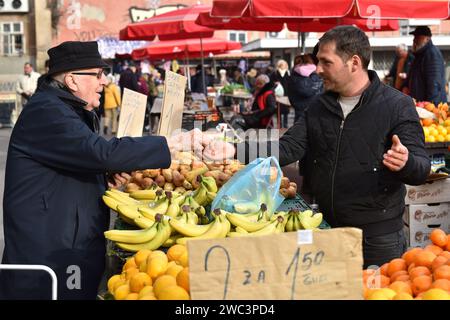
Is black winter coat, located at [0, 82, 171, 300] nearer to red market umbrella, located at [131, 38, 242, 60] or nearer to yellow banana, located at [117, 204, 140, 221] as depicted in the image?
yellow banana, located at [117, 204, 140, 221]

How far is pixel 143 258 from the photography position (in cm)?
280

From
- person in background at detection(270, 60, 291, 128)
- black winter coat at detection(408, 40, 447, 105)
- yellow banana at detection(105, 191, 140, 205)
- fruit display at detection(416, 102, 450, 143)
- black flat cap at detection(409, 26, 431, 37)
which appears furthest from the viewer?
person in background at detection(270, 60, 291, 128)

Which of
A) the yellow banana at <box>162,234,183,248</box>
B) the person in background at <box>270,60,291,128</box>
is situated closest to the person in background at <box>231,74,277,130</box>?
the person in background at <box>270,60,291,128</box>

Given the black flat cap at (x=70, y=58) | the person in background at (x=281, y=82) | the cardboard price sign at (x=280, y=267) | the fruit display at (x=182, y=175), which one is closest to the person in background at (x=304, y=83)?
the person in background at (x=281, y=82)

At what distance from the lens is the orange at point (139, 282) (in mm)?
2467

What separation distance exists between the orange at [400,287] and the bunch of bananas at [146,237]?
1108 mm

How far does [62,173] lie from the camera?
10.3 ft

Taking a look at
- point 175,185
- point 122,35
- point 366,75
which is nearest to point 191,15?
point 122,35

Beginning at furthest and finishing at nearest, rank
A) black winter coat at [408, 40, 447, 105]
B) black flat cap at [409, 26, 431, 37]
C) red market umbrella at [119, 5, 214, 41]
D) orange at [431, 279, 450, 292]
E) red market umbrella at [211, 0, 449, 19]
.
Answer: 1. red market umbrella at [119, 5, 214, 41]
2. black winter coat at [408, 40, 447, 105]
3. black flat cap at [409, 26, 431, 37]
4. red market umbrella at [211, 0, 449, 19]
5. orange at [431, 279, 450, 292]

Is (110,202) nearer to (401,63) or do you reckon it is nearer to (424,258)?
(424,258)

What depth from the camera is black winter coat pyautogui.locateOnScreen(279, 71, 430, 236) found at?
343 cm

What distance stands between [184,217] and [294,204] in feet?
3.39

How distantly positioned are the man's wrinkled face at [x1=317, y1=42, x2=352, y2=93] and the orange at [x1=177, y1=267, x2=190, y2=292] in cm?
152
